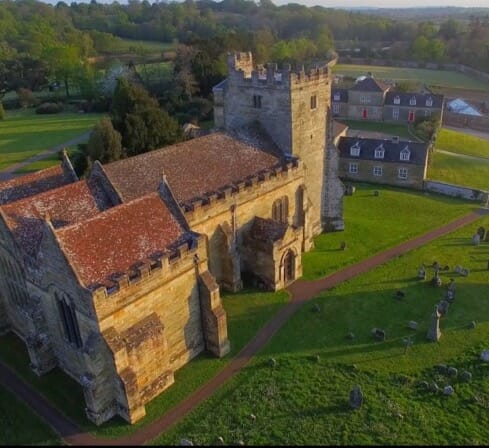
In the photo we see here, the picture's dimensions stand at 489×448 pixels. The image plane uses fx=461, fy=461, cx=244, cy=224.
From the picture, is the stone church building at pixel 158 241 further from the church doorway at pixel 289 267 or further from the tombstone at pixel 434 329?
the tombstone at pixel 434 329

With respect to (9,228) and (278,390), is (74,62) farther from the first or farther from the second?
(278,390)

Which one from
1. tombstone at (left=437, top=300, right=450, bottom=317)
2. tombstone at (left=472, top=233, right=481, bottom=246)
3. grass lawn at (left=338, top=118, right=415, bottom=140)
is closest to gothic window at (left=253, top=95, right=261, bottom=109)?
tombstone at (left=437, top=300, right=450, bottom=317)

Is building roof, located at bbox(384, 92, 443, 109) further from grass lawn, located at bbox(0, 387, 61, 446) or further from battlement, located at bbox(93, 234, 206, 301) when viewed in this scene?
grass lawn, located at bbox(0, 387, 61, 446)

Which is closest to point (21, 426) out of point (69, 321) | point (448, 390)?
point (69, 321)

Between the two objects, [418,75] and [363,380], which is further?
[418,75]

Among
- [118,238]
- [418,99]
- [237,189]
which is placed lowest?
[418,99]

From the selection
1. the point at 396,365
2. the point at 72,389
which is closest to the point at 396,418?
the point at 396,365

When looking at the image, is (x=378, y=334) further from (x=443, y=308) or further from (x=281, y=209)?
(x=281, y=209)
